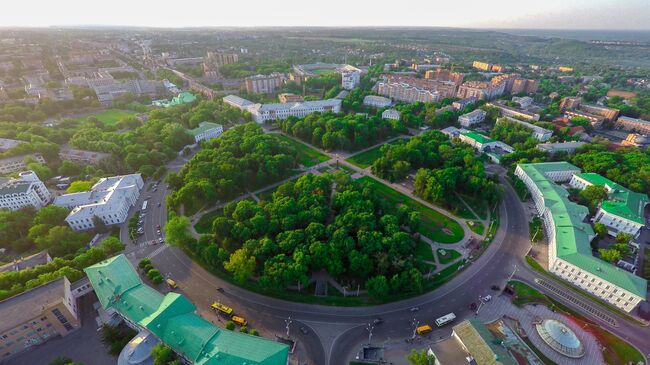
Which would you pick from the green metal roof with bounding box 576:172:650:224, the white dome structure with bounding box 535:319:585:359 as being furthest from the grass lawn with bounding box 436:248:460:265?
the green metal roof with bounding box 576:172:650:224

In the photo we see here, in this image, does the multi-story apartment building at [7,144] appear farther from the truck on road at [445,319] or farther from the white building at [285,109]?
the truck on road at [445,319]

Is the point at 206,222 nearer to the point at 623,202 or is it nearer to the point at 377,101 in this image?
the point at 623,202

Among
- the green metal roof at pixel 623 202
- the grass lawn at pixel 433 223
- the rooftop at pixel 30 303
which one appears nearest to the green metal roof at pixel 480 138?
the green metal roof at pixel 623 202

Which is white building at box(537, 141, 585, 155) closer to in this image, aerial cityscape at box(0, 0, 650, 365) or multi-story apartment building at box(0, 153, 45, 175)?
aerial cityscape at box(0, 0, 650, 365)

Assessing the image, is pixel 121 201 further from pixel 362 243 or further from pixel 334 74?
pixel 334 74

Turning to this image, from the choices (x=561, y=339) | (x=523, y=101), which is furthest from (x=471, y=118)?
(x=561, y=339)

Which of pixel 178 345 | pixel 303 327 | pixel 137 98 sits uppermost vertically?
pixel 137 98

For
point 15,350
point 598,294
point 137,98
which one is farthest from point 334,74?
point 15,350
